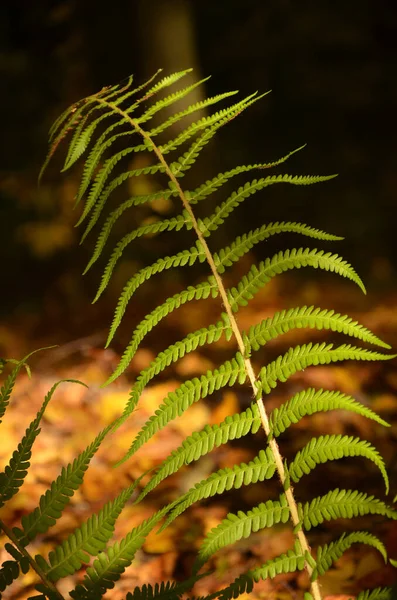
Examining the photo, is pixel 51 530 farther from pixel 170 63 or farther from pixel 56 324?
pixel 170 63

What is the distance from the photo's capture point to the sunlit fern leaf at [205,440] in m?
1.54

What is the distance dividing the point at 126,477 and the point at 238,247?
6.09 ft

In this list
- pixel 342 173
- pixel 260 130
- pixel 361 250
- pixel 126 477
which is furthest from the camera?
pixel 260 130

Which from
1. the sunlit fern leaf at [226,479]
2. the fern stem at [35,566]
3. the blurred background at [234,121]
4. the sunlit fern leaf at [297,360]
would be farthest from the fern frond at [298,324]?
the blurred background at [234,121]

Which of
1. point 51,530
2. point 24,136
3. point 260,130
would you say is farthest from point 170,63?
point 24,136

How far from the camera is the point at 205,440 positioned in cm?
156

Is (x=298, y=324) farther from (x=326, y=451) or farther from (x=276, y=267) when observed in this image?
(x=326, y=451)

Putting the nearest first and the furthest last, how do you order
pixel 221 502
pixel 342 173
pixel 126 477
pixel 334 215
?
pixel 221 502, pixel 126 477, pixel 334 215, pixel 342 173

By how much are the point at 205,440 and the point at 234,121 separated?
7.15 m

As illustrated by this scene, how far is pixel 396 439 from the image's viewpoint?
9.70ft

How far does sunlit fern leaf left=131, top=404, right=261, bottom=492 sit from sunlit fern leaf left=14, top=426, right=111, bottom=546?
0.20 metres

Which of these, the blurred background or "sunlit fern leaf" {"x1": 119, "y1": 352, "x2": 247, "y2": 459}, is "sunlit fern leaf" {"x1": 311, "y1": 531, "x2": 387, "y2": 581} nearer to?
"sunlit fern leaf" {"x1": 119, "y1": 352, "x2": 247, "y2": 459}

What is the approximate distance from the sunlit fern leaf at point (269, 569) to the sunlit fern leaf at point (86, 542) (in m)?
0.32

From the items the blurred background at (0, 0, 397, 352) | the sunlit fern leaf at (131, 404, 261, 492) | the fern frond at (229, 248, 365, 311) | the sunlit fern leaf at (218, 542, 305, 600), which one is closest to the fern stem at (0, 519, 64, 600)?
the sunlit fern leaf at (131, 404, 261, 492)
